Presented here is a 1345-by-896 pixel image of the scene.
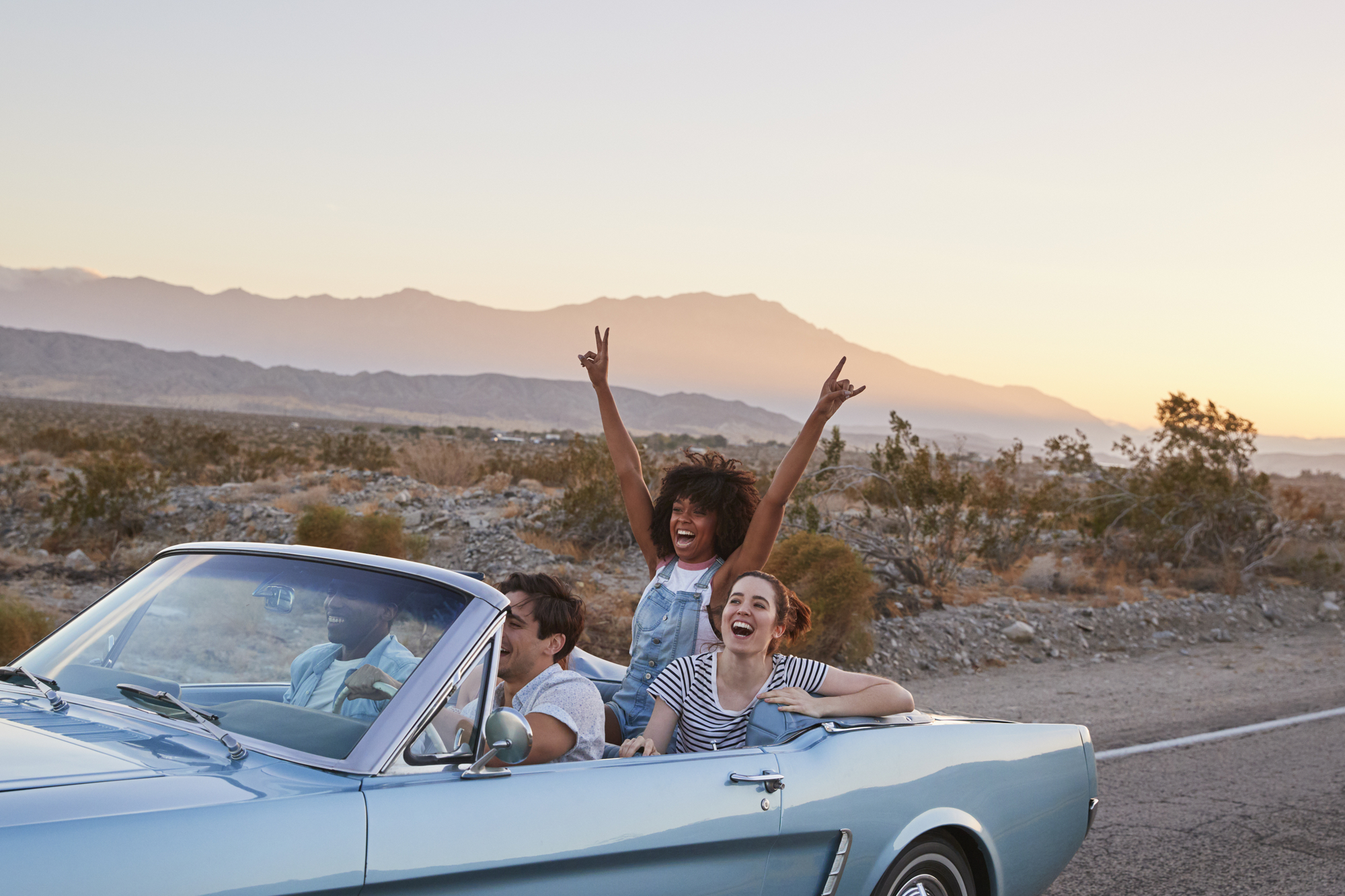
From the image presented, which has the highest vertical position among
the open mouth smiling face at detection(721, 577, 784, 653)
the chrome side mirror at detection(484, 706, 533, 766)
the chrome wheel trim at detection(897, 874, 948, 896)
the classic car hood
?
the open mouth smiling face at detection(721, 577, 784, 653)

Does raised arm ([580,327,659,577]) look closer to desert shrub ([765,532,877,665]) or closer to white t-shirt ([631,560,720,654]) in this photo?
white t-shirt ([631,560,720,654])

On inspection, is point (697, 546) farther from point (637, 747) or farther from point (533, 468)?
point (533, 468)

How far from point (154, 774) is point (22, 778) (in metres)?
0.25

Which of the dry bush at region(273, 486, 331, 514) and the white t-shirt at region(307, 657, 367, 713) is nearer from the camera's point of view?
the white t-shirt at region(307, 657, 367, 713)

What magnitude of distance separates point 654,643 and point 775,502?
2.47 feet

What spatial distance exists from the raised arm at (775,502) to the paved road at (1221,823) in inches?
82.0

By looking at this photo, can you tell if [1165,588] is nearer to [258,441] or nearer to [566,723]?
[566,723]

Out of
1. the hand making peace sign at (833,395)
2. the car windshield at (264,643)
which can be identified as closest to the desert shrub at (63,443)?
the hand making peace sign at (833,395)

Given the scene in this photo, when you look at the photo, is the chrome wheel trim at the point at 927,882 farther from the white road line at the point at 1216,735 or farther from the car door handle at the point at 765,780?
the white road line at the point at 1216,735

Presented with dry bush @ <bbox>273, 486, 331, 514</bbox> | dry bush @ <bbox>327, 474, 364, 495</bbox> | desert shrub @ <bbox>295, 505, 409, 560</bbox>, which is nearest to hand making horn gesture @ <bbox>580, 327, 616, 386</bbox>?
desert shrub @ <bbox>295, 505, 409, 560</bbox>

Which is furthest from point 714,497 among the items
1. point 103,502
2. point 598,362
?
point 103,502

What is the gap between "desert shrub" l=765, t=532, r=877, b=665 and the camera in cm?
1053

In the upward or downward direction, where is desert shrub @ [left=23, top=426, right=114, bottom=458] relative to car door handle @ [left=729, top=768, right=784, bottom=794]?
downward

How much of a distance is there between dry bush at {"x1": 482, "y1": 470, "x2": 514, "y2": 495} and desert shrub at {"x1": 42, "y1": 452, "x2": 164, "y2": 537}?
7138 mm
